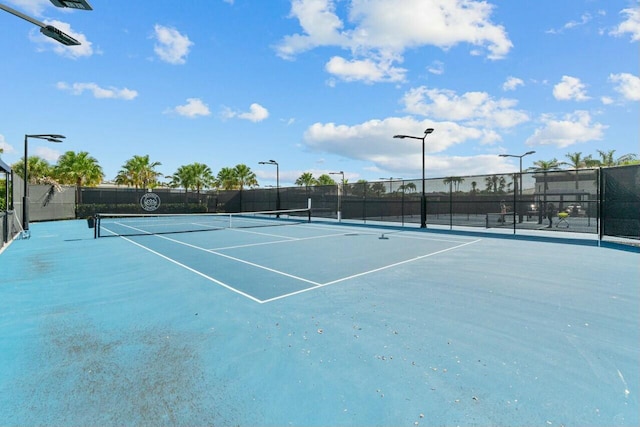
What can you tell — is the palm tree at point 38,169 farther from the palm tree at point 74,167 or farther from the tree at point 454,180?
the tree at point 454,180

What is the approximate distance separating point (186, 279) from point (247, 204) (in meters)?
33.0

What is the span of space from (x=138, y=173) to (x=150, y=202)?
40.6 ft

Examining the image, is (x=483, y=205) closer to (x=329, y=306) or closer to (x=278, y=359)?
(x=329, y=306)

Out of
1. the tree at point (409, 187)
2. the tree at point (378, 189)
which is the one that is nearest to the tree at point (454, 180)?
the tree at point (409, 187)

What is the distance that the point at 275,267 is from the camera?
28.8 ft

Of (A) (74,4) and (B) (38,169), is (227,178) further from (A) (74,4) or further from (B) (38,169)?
(A) (74,4)

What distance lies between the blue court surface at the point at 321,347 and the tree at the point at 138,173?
41.1 m

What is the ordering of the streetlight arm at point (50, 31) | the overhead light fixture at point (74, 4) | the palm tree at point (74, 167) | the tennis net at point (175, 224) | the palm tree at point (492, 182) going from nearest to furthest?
the overhead light fixture at point (74, 4), the streetlight arm at point (50, 31), the tennis net at point (175, 224), the palm tree at point (492, 182), the palm tree at point (74, 167)

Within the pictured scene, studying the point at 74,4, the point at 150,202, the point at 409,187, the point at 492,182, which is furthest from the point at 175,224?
the point at 492,182

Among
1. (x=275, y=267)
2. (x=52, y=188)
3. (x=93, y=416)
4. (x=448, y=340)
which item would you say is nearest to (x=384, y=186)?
(x=275, y=267)

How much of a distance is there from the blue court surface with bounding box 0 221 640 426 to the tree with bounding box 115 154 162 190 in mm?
41117

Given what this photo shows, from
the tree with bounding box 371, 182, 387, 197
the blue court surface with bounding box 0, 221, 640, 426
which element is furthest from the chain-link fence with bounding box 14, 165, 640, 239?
the blue court surface with bounding box 0, 221, 640, 426

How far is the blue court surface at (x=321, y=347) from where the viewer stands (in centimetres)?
285

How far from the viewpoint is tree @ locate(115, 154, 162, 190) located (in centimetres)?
4447
